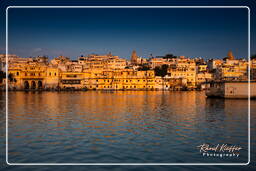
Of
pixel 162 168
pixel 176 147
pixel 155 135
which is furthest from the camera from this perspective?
pixel 155 135

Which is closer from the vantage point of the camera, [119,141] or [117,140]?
[119,141]

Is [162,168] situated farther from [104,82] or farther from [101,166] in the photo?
[104,82]

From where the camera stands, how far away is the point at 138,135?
11867 mm

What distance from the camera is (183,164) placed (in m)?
7.75

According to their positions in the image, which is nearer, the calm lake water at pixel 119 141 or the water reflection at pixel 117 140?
the calm lake water at pixel 119 141

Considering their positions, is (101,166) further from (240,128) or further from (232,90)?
(232,90)

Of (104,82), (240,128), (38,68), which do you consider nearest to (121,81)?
(104,82)

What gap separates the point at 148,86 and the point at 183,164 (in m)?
77.9

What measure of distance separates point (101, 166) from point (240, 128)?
8.26 metres

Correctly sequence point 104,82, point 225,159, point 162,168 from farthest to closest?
point 104,82, point 225,159, point 162,168

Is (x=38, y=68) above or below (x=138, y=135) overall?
above

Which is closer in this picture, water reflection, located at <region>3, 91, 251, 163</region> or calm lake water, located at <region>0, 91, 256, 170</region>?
calm lake water, located at <region>0, 91, 256, 170</region>

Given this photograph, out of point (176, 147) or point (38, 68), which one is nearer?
point (176, 147)

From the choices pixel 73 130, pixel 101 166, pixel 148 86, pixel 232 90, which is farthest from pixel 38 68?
pixel 101 166
